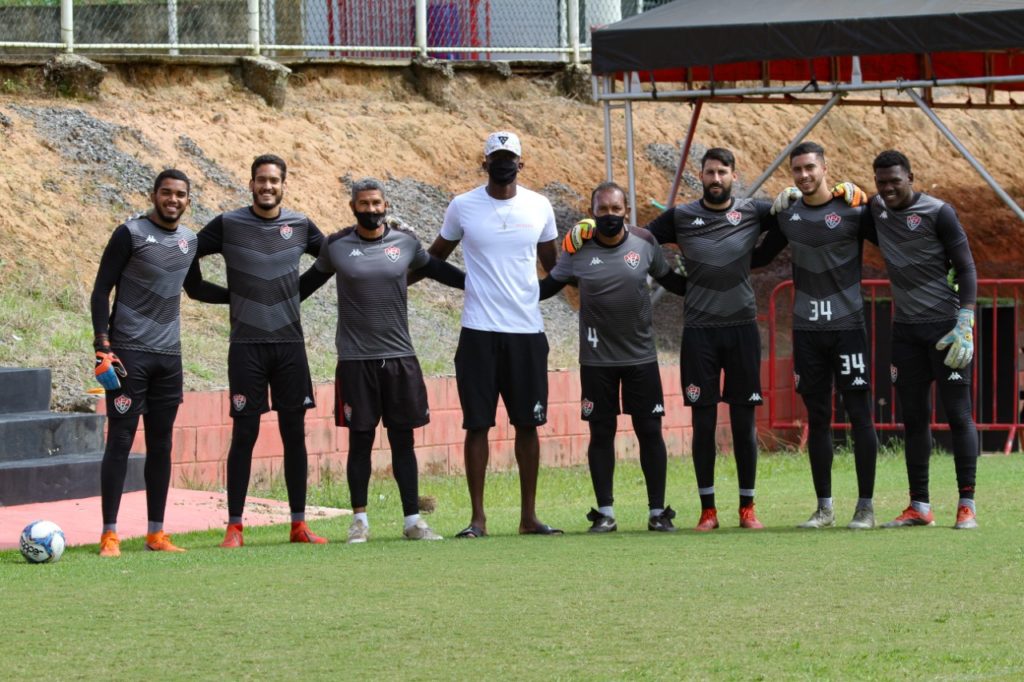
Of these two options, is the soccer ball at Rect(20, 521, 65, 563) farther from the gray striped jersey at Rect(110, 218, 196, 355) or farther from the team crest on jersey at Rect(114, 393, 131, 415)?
the gray striped jersey at Rect(110, 218, 196, 355)

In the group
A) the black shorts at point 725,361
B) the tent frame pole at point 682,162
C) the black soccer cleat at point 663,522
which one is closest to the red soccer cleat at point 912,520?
the black shorts at point 725,361

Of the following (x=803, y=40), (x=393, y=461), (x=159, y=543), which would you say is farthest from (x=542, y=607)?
(x=803, y=40)

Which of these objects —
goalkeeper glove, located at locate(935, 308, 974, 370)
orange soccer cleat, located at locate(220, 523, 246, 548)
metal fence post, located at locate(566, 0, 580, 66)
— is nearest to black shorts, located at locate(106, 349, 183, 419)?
orange soccer cleat, located at locate(220, 523, 246, 548)

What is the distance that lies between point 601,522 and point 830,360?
1.54 m

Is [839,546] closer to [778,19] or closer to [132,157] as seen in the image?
[778,19]

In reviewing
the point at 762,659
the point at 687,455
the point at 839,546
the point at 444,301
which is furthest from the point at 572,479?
the point at 762,659

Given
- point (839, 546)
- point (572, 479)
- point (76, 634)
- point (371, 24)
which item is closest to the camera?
point (76, 634)

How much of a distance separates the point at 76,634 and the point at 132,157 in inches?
409

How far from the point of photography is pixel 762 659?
5625 mm

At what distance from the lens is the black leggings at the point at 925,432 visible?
8.95m

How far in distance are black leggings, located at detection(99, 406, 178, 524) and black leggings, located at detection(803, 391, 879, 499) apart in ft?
11.4

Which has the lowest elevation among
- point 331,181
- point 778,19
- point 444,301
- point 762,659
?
point 762,659

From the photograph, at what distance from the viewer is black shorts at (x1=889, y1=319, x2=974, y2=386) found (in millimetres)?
8852

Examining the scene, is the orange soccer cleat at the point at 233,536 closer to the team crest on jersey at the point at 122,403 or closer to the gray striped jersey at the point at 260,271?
the team crest on jersey at the point at 122,403
